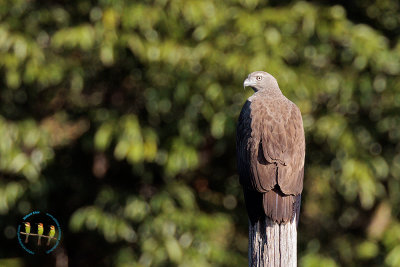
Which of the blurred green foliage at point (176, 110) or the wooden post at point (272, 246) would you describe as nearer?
the wooden post at point (272, 246)

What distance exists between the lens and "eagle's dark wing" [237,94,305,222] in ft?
10.1

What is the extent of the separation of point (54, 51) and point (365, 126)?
2.91 m

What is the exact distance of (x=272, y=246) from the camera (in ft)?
9.09

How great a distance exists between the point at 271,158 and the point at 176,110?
8.82ft

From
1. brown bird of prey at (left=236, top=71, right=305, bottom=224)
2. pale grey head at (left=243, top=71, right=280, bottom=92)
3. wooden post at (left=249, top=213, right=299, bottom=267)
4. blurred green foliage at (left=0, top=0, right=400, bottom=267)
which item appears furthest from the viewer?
blurred green foliage at (left=0, top=0, right=400, bottom=267)

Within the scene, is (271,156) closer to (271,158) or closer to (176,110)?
(271,158)

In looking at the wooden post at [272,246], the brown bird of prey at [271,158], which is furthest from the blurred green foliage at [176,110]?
the wooden post at [272,246]

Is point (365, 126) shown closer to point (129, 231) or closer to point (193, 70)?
point (193, 70)

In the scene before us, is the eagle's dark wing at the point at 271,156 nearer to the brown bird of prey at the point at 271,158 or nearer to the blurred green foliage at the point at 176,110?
the brown bird of prey at the point at 271,158

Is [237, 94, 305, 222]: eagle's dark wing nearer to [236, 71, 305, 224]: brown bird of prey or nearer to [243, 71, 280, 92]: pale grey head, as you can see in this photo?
[236, 71, 305, 224]: brown bird of prey

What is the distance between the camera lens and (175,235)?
18.6ft

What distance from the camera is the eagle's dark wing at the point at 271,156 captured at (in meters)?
3.07

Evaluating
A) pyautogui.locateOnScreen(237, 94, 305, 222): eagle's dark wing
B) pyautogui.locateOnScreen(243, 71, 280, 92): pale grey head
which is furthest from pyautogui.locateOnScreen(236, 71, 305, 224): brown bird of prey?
pyautogui.locateOnScreen(243, 71, 280, 92): pale grey head

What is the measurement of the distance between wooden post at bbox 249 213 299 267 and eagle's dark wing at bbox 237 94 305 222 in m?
0.06
